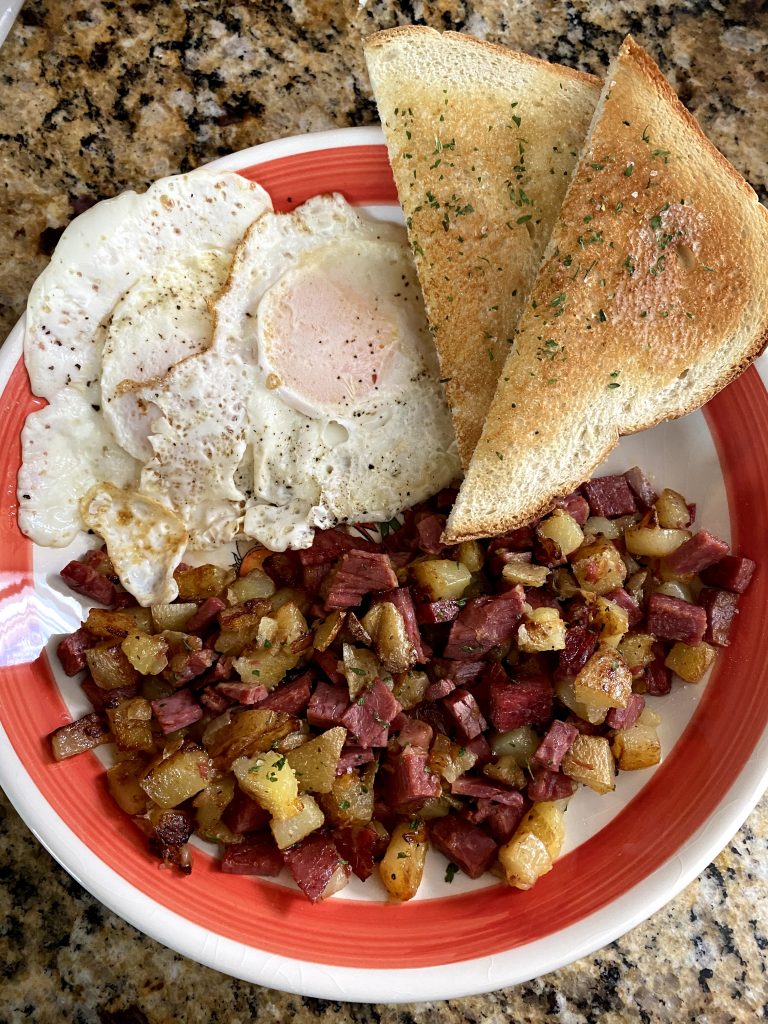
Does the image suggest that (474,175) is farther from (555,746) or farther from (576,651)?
(555,746)

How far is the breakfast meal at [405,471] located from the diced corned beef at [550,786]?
0.01 metres

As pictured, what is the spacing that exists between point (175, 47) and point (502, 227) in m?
1.56

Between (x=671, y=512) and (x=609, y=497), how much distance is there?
8.8 inches

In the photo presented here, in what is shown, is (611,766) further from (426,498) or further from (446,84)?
(446,84)

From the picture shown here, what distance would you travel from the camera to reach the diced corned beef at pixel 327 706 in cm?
262

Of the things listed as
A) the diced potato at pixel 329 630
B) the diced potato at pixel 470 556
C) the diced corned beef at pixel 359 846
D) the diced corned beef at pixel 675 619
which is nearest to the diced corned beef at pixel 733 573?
the diced corned beef at pixel 675 619

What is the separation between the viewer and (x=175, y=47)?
10.8 ft

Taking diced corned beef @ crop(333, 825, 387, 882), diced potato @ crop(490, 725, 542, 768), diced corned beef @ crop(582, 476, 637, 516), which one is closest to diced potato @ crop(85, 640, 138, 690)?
diced corned beef @ crop(333, 825, 387, 882)

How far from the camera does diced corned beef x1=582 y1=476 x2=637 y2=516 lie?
2.95m

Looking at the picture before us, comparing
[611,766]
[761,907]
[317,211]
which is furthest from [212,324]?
[761,907]

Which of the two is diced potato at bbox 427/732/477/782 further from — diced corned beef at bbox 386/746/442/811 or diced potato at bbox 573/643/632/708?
diced potato at bbox 573/643/632/708

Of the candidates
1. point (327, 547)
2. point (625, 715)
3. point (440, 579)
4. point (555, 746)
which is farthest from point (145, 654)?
point (625, 715)

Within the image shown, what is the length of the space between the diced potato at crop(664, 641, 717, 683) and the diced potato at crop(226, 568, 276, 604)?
1411 millimetres

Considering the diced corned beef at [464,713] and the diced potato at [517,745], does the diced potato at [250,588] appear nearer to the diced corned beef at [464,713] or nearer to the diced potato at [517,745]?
the diced corned beef at [464,713]
